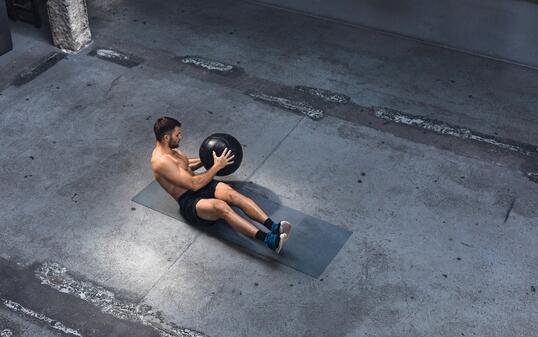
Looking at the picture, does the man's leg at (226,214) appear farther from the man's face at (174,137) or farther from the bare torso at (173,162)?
the man's face at (174,137)

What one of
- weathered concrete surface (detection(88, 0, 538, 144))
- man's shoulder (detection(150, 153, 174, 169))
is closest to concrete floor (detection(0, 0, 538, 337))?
weathered concrete surface (detection(88, 0, 538, 144))

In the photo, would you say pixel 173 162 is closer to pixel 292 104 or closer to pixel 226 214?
pixel 226 214

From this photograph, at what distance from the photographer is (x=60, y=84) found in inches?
377

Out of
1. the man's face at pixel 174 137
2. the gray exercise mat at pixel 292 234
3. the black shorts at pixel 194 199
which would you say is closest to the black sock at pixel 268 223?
the gray exercise mat at pixel 292 234

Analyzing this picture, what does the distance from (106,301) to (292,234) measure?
1928 millimetres

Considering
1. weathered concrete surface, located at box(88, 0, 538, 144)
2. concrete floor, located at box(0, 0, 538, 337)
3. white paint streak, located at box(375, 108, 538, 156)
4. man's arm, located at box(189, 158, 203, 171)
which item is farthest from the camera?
weathered concrete surface, located at box(88, 0, 538, 144)

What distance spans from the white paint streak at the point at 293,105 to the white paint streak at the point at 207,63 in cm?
76

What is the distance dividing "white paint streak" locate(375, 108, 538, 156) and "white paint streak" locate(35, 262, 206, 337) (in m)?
4.15

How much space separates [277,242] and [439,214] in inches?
74.2

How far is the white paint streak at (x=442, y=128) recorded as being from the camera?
28.6 feet

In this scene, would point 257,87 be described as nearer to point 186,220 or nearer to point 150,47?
point 150,47

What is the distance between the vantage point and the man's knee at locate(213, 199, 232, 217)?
696 centimetres

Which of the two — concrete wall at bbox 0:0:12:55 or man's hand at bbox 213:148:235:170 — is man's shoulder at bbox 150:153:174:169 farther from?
concrete wall at bbox 0:0:12:55

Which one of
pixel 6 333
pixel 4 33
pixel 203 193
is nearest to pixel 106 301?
pixel 6 333
